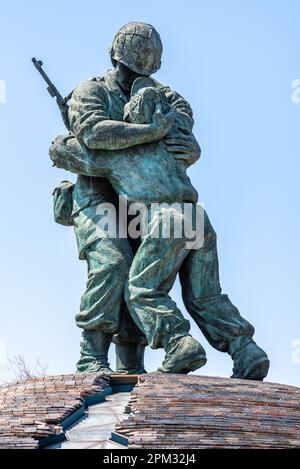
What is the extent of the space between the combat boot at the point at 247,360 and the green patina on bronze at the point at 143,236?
11 mm

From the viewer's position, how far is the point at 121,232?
21.0 metres

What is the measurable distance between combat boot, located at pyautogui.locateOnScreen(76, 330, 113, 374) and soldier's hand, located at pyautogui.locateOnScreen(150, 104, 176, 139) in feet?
7.72

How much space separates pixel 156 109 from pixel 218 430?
5091 millimetres

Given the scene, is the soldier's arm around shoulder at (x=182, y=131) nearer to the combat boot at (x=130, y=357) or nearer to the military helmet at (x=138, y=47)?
the military helmet at (x=138, y=47)

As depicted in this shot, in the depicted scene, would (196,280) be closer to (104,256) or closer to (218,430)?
(104,256)

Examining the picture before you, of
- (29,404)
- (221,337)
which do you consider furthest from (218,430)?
(221,337)

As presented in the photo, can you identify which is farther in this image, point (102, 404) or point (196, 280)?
point (196, 280)

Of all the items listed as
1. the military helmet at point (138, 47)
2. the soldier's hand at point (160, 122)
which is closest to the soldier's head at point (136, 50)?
the military helmet at point (138, 47)

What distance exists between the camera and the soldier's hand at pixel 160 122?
21.0m

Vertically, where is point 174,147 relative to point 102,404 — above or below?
above

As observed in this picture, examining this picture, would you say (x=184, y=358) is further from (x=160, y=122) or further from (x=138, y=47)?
(x=138, y=47)

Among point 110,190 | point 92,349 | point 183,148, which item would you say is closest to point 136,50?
point 183,148

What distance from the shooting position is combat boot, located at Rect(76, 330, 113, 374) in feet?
67.9
